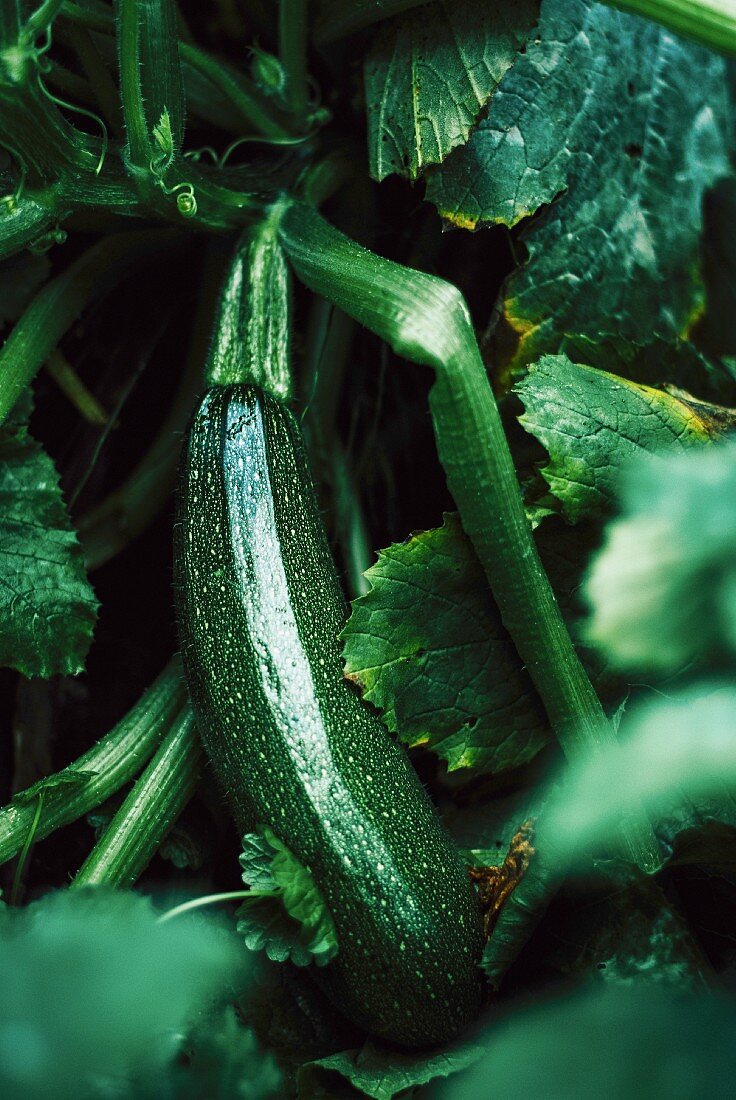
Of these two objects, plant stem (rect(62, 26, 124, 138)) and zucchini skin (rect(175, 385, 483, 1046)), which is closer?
zucchini skin (rect(175, 385, 483, 1046))

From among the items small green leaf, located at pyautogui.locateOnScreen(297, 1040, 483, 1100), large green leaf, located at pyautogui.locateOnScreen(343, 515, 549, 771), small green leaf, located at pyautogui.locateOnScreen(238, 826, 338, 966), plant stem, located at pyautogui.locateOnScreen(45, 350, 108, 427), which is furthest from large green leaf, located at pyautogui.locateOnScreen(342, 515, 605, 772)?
plant stem, located at pyautogui.locateOnScreen(45, 350, 108, 427)

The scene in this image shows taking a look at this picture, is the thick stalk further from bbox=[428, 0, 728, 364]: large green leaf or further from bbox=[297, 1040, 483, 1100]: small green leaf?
bbox=[297, 1040, 483, 1100]: small green leaf

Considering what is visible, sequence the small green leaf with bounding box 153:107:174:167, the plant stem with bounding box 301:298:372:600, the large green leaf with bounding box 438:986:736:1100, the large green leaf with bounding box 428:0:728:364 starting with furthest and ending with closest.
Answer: the plant stem with bounding box 301:298:372:600 → the large green leaf with bounding box 428:0:728:364 → the small green leaf with bounding box 153:107:174:167 → the large green leaf with bounding box 438:986:736:1100

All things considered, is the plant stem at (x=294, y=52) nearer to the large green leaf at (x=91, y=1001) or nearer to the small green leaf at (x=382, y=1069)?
the large green leaf at (x=91, y=1001)

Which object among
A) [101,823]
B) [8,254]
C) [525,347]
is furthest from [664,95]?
A: [101,823]

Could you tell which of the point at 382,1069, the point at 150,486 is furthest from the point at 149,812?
the point at 150,486

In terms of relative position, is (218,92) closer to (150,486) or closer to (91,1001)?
(150,486)
